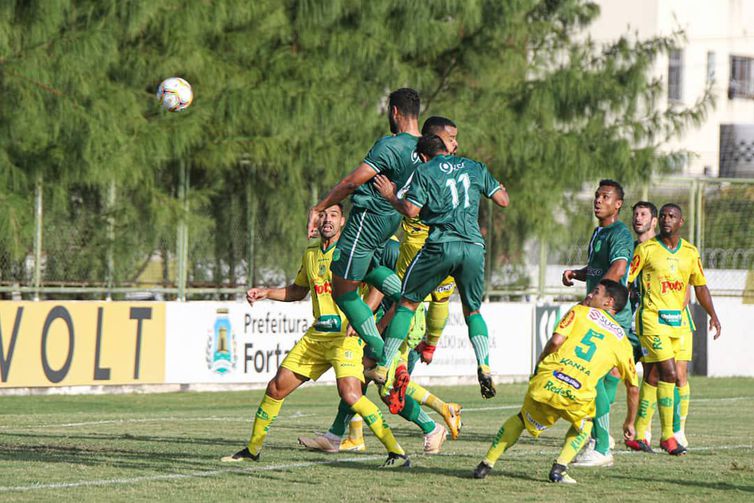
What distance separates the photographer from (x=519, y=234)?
2455 cm

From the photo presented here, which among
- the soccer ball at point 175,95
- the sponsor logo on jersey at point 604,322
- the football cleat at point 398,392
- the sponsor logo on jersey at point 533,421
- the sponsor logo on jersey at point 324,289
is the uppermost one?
the soccer ball at point 175,95

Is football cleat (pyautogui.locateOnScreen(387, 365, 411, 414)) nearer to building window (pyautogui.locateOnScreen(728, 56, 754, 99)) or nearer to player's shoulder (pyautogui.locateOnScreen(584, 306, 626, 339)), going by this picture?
player's shoulder (pyautogui.locateOnScreen(584, 306, 626, 339))

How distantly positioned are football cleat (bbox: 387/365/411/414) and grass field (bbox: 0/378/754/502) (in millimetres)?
495

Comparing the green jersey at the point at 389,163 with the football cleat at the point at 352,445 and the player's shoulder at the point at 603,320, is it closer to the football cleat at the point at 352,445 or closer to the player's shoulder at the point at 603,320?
the player's shoulder at the point at 603,320

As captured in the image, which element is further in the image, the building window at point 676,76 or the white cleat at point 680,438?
the building window at point 676,76

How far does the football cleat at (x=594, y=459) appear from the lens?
417 inches

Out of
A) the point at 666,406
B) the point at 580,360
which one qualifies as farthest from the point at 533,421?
the point at 666,406

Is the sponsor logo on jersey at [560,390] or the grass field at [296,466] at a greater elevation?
the sponsor logo on jersey at [560,390]

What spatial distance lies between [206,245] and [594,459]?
12.0 m

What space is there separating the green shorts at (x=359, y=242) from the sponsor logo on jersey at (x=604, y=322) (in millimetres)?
1667

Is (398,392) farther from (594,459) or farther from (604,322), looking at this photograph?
(594,459)

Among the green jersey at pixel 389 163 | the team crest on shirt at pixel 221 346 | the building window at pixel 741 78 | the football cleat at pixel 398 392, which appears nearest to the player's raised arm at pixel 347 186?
the green jersey at pixel 389 163

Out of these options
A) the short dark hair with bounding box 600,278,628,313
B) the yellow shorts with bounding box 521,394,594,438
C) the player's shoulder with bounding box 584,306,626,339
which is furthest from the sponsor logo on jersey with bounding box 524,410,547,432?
the short dark hair with bounding box 600,278,628,313

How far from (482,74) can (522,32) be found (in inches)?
43.9
